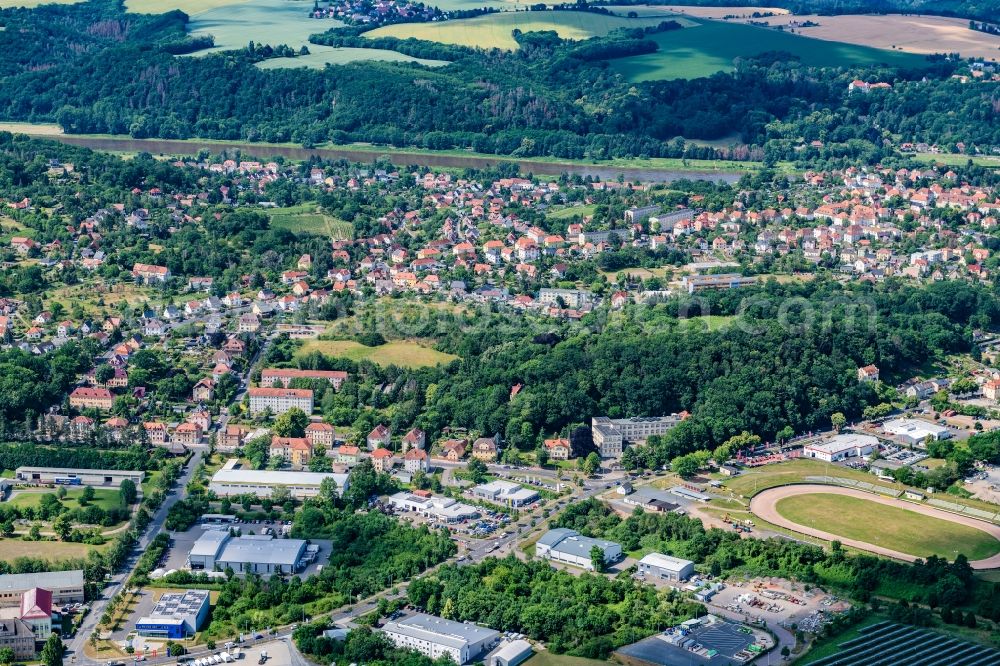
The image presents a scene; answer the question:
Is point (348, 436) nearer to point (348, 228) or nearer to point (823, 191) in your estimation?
point (348, 228)

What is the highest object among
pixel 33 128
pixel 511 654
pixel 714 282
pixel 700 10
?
pixel 700 10

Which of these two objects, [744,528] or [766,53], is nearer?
[744,528]

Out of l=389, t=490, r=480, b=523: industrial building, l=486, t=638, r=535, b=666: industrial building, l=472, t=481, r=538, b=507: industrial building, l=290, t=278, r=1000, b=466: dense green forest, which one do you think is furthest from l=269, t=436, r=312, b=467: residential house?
l=486, t=638, r=535, b=666: industrial building

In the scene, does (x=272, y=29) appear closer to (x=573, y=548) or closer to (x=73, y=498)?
(x=73, y=498)

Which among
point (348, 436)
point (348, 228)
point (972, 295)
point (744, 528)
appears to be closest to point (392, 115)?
point (348, 228)

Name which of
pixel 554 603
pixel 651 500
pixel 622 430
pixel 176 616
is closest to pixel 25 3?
pixel 622 430

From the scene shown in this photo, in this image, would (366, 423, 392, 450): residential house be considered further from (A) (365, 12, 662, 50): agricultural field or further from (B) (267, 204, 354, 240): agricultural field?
(A) (365, 12, 662, 50): agricultural field
